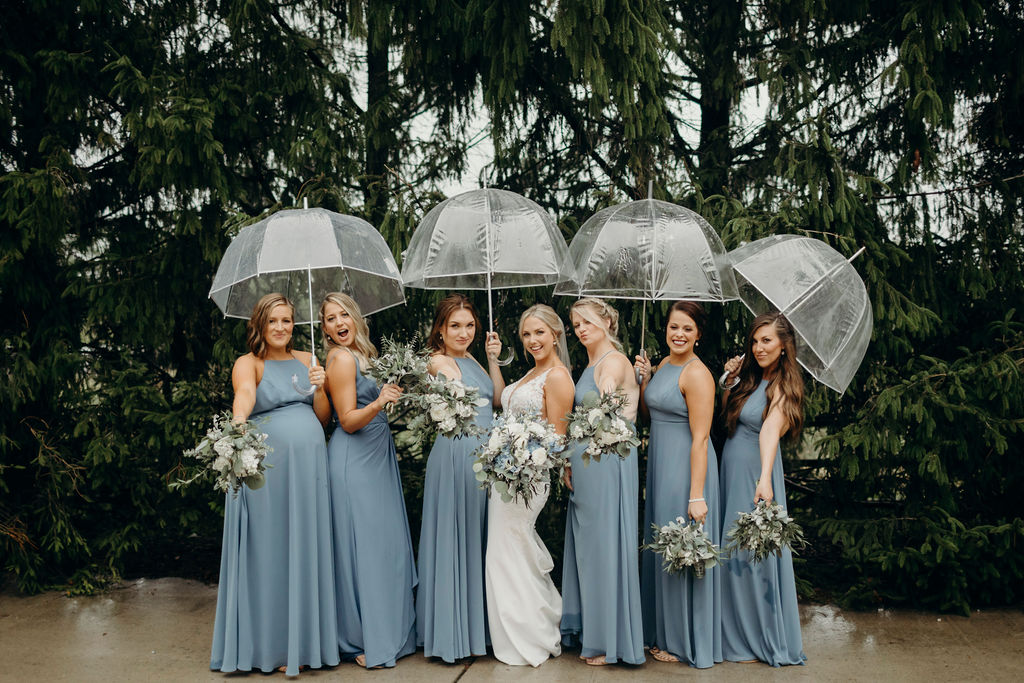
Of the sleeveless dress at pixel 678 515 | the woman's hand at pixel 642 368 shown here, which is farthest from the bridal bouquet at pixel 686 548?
the woman's hand at pixel 642 368

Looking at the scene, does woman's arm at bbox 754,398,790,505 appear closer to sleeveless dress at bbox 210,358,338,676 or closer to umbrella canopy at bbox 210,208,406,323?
umbrella canopy at bbox 210,208,406,323

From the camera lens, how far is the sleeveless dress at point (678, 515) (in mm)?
5168

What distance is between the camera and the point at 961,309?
22.5 ft

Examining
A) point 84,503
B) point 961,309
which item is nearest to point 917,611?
point 961,309

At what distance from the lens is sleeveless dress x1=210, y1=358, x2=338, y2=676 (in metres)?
5.10

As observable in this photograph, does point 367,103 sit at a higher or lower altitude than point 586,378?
higher

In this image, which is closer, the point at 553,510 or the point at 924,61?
the point at 924,61

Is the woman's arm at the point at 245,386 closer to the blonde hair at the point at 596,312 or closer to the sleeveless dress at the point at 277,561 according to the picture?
the sleeveless dress at the point at 277,561

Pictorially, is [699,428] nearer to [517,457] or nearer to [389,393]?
[517,457]

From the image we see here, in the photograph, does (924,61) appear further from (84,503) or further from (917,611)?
(84,503)

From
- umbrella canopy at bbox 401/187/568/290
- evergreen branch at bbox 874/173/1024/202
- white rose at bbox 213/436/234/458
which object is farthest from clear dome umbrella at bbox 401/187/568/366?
evergreen branch at bbox 874/173/1024/202

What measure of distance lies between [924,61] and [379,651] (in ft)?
17.3

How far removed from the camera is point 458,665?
17.3 ft

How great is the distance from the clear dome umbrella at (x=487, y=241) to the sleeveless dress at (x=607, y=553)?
76 cm
